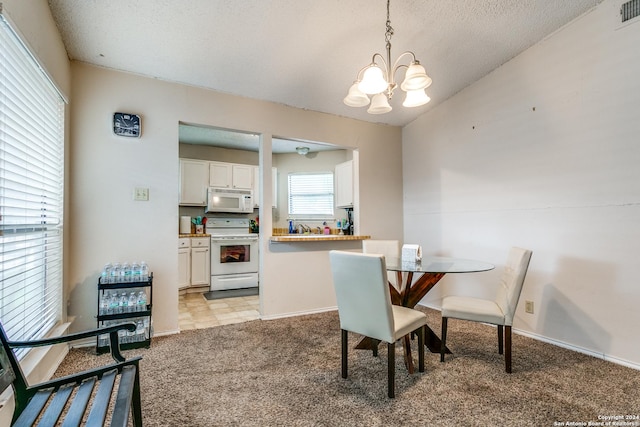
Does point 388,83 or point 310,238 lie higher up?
point 388,83

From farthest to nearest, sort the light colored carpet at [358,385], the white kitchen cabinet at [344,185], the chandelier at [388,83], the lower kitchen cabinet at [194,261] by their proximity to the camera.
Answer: the lower kitchen cabinet at [194,261] < the white kitchen cabinet at [344,185] < the chandelier at [388,83] < the light colored carpet at [358,385]

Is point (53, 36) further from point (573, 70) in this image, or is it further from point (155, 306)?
point (573, 70)

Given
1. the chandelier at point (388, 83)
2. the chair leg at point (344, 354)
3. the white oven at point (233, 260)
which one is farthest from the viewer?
the white oven at point (233, 260)

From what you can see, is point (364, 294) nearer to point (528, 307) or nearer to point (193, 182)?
point (528, 307)

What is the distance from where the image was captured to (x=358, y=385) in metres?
2.05

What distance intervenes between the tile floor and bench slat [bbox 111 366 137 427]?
1.96 metres

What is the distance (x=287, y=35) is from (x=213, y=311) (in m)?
3.14

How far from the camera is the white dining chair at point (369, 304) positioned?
1.89 m

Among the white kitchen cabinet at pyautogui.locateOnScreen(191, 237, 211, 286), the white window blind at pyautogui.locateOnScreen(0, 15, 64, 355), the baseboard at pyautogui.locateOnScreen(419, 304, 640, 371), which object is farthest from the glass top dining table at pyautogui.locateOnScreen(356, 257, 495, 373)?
the white kitchen cabinet at pyautogui.locateOnScreen(191, 237, 211, 286)

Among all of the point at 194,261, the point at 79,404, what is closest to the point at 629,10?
the point at 79,404

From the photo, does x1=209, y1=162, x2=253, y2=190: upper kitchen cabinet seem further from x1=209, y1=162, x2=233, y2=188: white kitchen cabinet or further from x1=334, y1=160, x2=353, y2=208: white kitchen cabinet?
x1=334, y1=160, x2=353, y2=208: white kitchen cabinet

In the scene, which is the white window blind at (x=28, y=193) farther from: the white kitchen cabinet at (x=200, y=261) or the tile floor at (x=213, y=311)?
the white kitchen cabinet at (x=200, y=261)

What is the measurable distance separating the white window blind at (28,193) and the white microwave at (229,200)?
2717 millimetres

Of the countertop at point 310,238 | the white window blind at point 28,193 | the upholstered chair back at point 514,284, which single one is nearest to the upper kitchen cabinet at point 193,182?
the countertop at point 310,238
